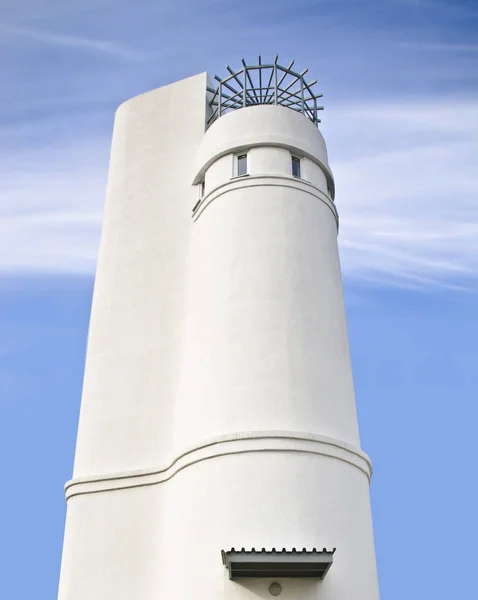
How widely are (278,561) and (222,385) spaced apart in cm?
450

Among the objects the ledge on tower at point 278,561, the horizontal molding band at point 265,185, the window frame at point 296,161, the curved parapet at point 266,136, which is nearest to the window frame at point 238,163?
the curved parapet at point 266,136

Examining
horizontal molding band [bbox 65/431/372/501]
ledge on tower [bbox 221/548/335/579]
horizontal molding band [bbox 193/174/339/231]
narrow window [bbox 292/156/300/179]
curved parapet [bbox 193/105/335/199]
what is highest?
curved parapet [bbox 193/105/335/199]

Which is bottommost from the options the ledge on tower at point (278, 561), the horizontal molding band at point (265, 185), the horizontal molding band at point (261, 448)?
the ledge on tower at point (278, 561)

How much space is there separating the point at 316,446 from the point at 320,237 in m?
6.08

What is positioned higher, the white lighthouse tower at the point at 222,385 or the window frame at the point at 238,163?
the window frame at the point at 238,163

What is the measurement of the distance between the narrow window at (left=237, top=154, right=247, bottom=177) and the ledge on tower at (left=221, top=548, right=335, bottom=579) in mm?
10618

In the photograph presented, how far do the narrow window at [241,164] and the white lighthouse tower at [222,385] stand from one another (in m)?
0.05

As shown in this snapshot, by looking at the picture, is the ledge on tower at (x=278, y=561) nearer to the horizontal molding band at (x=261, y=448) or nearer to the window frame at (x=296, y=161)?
the horizontal molding band at (x=261, y=448)

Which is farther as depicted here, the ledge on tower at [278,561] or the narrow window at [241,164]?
the narrow window at [241,164]

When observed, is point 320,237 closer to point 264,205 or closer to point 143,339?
point 264,205

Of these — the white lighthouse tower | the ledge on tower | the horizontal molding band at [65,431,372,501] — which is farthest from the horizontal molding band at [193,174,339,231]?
the ledge on tower

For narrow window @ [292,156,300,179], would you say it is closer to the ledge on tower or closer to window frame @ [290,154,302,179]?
window frame @ [290,154,302,179]

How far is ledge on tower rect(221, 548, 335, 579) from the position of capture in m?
12.8

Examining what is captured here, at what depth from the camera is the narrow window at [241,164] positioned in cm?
1984
